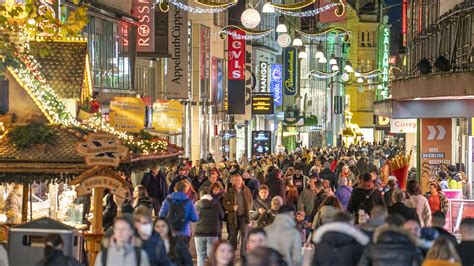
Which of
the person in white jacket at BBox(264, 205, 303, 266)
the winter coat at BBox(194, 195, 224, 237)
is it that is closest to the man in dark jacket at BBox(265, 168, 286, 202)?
the winter coat at BBox(194, 195, 224, 237)

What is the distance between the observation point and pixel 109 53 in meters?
41.9

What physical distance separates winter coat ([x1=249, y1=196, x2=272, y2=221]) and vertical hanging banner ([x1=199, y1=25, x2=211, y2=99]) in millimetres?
31482

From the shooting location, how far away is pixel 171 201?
20.2m

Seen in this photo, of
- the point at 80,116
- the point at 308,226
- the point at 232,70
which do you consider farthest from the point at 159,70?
the point at 80,116

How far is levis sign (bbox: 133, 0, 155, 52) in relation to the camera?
Answer: 45.0 meters

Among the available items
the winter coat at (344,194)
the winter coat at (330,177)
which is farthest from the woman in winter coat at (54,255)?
the winter coat at (330,177)

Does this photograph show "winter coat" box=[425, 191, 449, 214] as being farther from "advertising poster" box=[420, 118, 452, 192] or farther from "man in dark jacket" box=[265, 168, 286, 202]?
"advertising poster" box=[420, 118, 452, 192]

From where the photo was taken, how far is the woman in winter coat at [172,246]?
47.2 feet

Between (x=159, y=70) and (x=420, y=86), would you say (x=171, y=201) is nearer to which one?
(x=420, y=86)

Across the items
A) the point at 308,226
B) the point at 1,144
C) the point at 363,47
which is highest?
the point at 363,47

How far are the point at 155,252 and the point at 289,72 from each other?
244ft

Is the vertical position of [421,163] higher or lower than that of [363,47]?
lower

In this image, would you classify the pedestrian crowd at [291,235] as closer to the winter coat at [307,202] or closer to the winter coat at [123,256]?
the winter coat at [123,256]

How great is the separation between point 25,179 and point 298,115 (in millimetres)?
77845
